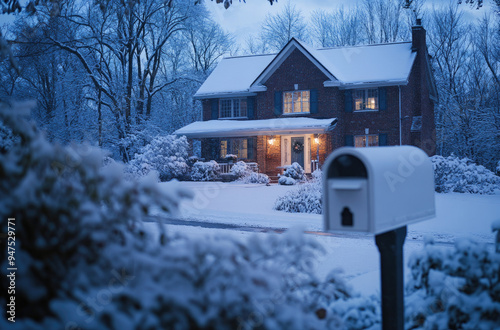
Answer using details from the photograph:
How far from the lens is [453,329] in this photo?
327cm

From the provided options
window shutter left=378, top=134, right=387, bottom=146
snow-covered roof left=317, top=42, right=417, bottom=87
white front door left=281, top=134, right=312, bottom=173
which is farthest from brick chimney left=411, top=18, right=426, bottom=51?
Result: white front door left=281, top=134, right=312, bottom=173

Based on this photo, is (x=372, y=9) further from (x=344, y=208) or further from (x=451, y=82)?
(x=344, y=208)

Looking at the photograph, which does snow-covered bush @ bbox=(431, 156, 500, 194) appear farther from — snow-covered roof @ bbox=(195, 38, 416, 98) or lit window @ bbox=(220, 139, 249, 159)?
lit window @ bbox=(220, 139, 249, 159)

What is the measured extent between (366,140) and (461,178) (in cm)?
856

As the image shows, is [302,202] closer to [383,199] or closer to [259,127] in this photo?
[383,199]

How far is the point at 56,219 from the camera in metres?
1.96

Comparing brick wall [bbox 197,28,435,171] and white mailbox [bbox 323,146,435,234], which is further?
brick wall [bbox 197,28,435,171]

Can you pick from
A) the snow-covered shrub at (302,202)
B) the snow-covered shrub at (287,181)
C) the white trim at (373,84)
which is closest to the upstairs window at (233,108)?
the white trim at (373,84)

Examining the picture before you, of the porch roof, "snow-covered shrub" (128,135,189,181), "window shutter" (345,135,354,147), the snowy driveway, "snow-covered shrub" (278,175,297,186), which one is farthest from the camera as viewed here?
"window shutter" (345,135,354,147)

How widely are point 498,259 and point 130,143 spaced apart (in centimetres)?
2684

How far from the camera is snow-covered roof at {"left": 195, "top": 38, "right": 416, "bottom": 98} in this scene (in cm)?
2576

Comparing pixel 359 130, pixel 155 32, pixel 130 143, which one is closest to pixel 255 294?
pixel 359 130

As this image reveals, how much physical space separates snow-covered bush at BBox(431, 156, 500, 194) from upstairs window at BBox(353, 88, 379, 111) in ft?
27.1

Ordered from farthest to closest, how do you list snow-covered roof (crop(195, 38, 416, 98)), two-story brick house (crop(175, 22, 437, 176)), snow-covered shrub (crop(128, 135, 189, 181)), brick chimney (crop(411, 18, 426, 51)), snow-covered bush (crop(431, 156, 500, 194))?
1. brick chimney (crop(411, 18, 426, 51))
2. snow-covered roof (crop(195, 38, 416, 98))
3. two-story brick house (crop(175, 22, 437, 176))
4. snow-covered shrub (crop(128, 135, 189, 181))
5. snow-covered bush (crop(431, 156, 500, 194))
